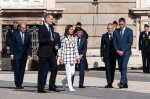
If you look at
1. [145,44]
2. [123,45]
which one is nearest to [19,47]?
[123,45]

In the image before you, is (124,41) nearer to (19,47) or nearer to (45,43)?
(45,43)

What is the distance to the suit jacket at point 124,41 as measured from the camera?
19203 millimetres

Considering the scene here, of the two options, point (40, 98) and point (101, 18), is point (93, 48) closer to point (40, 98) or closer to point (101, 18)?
point (101, 18)

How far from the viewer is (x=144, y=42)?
26.7 metres

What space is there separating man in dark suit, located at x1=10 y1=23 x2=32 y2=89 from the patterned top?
1.22 metres

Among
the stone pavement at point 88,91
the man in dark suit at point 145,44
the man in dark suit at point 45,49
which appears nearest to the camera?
the stone pavement at point 88,91

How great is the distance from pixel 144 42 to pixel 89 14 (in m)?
2.84

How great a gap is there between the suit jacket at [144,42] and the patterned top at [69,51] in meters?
8.56

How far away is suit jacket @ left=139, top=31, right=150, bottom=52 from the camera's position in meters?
26.6

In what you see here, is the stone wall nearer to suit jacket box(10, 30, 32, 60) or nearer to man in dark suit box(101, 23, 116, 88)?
Result: man in dark suit box(101, 23, 116, 88)

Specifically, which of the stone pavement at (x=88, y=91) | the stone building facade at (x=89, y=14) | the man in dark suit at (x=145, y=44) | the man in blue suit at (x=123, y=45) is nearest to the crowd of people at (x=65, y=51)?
the man in blue suit at (x=123, y=45)

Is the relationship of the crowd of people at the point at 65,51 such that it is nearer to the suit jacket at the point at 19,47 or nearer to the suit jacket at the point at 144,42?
the suit jacket at the point at 19,47

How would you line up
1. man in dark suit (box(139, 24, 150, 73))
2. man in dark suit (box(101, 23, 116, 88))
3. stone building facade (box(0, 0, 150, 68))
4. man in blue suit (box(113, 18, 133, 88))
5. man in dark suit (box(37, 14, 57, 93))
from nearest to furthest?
man in dark suit (box(37, 14, 57, 93)) < man in blue suit (box(113, 18, 133, 88)) < man in dark suit (box(101, 23, 116, 88)) < man in dark suit (box(139, 24, 150, 73)) < stone building facade (box(0, 0, 150, 68))

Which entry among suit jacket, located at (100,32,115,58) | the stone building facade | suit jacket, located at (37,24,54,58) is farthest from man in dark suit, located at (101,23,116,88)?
the stone building facade
